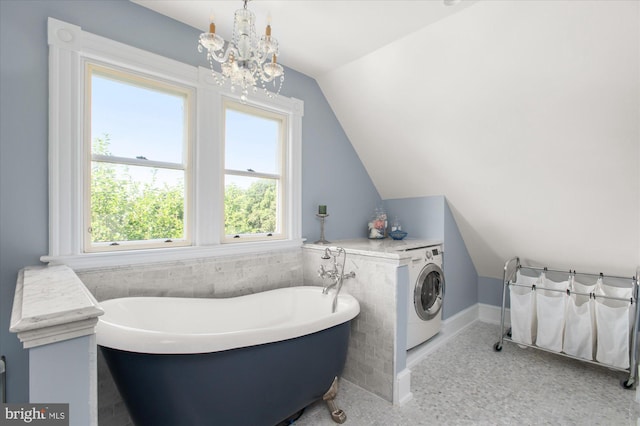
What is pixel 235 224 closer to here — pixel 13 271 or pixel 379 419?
pixel 13 271

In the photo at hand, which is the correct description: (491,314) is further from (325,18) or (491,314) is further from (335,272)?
(325,18)

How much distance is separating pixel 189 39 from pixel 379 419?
287 cm

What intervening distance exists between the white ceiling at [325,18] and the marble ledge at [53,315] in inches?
71.1

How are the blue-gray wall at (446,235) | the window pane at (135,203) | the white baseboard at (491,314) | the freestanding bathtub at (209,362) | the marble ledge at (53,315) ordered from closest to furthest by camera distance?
the marble ledge at (53,315) < the freestanding bathtub at (209,362) < the window pane at (135,203) < the blue-gray wall at (446,235) < the white baseboard at (491,314)

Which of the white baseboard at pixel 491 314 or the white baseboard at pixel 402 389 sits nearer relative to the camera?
the white baseboard at pixel 402 389

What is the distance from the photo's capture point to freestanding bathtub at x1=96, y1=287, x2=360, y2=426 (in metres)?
1.22

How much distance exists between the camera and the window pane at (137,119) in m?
1.85

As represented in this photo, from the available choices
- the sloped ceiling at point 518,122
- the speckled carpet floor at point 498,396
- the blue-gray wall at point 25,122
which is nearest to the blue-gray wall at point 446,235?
the sloped ceiling at point 518,122

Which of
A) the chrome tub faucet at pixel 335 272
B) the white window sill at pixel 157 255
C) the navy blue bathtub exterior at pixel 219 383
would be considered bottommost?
the navy blue bathtub exterior at pixel 219 383

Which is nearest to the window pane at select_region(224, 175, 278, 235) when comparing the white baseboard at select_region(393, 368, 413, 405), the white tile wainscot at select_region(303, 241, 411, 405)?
the white tile wainscot at select_region(303, 241, 411, 405)

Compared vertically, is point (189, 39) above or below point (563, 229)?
above

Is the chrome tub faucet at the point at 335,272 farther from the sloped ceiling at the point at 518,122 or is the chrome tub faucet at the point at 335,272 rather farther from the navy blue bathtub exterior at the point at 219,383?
the sloped ceiling at the point at 518,122

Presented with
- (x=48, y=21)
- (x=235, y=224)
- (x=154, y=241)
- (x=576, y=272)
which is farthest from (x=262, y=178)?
(x=576, y=272)

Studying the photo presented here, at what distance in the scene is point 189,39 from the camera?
2.12 meters
